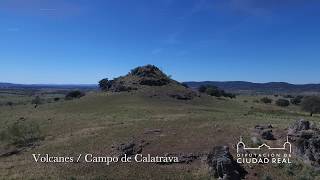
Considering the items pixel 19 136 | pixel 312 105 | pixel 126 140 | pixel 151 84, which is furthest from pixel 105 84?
pixel 126 140

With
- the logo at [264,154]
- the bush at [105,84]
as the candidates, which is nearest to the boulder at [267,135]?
the logo at [264,154]

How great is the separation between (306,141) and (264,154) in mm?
3404

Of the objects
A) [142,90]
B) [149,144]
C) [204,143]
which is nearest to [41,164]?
[149,144]

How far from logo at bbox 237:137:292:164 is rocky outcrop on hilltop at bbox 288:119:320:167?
0.82m

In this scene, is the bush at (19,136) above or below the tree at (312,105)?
below

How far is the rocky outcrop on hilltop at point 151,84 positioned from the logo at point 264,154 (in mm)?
59814

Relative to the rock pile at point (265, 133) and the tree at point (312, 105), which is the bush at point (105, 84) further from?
the rock pile at point (265, 133)

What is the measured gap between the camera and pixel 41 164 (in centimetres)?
3584

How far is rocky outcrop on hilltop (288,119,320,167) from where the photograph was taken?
3225cm

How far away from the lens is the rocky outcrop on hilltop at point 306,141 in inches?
1270

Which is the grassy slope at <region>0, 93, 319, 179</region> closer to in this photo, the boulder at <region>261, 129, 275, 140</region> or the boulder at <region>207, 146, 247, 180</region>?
the boulder at <region>207, 146, 247, 180</region>

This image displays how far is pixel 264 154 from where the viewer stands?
33562 mm

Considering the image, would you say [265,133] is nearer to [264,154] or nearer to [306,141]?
[264,154]

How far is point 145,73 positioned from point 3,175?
8526 centimetres
